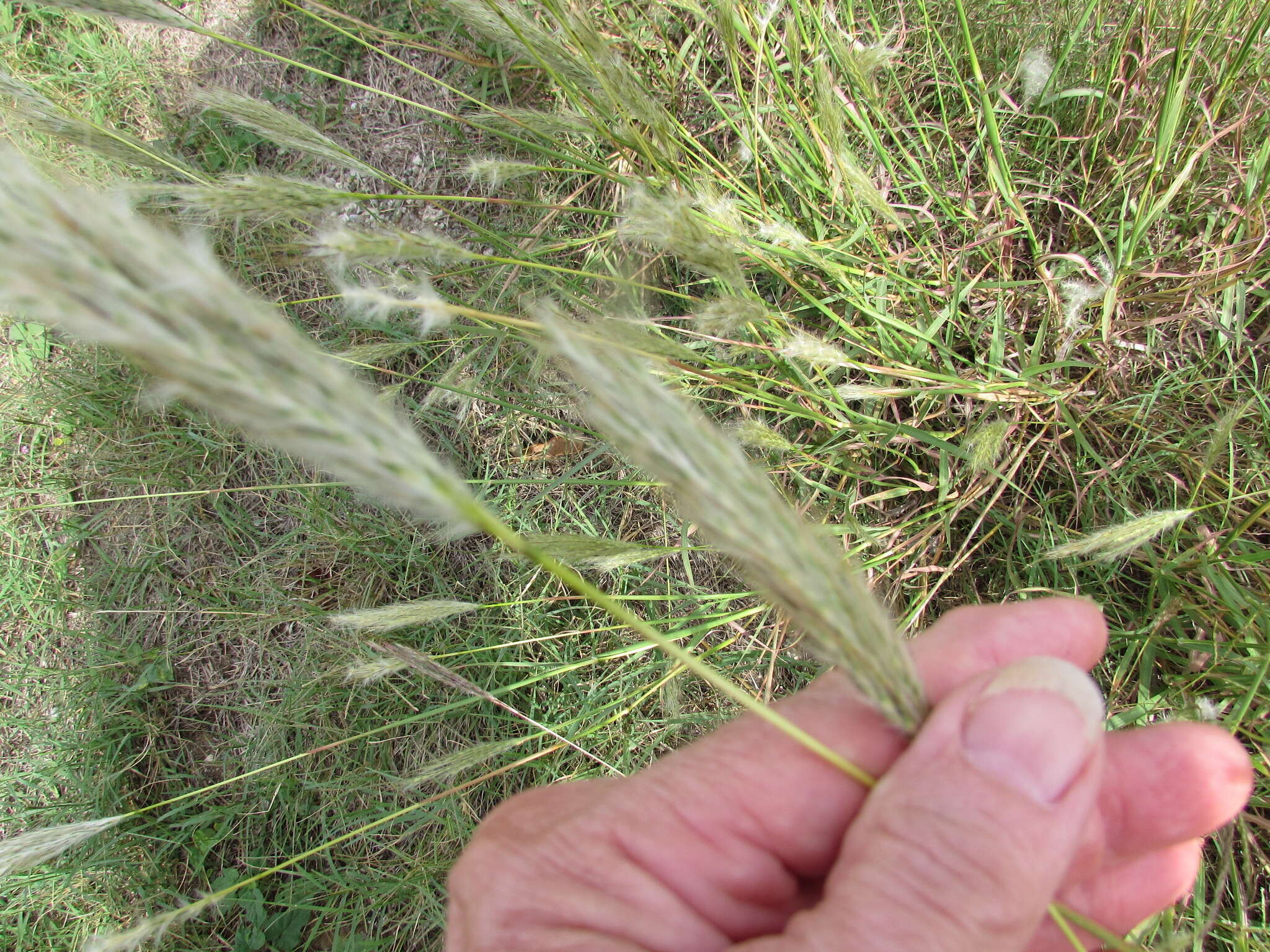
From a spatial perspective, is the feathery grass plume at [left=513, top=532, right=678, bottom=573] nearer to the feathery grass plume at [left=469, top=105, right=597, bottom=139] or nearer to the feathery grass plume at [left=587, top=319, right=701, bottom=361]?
the feathery grass plume at [left=587, top=319, right=701, bottom=361]

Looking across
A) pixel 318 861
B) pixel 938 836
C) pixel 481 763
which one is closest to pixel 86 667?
pixel 318 861

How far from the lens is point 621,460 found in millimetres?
2236

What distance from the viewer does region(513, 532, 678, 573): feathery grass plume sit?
1.49m

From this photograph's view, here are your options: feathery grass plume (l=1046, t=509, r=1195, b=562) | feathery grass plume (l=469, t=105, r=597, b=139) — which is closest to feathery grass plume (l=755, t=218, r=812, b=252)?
feathery grass plume (l=469, t=105, r=597, b=139)

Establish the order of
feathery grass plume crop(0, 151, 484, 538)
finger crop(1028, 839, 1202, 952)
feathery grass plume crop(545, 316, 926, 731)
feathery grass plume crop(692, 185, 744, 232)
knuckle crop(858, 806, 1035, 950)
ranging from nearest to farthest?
feathery grass plume crop(0, 151, 484, 538)
feathery grass plume crop(545, 316, 926, 731)
knuckle crop(858, 806, 1035, 950)
finger crop(1028, 839, 1202, 952)
feathery grass plume crop(692, 185, 744, 232)

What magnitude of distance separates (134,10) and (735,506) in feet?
5.73

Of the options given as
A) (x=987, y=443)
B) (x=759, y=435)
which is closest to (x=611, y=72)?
(x=759, y=435)

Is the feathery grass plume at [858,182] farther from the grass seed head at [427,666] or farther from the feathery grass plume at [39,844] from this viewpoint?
the feathery grass plume at [39,844]

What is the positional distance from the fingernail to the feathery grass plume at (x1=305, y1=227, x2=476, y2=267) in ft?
Answer: 3.72

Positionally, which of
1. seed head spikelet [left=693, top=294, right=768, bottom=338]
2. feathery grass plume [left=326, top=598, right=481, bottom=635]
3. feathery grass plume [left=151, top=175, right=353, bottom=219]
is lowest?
feathery grass plume [left=326, top=598, right=481, bottom=635]

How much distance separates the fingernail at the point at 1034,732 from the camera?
0.92 meters

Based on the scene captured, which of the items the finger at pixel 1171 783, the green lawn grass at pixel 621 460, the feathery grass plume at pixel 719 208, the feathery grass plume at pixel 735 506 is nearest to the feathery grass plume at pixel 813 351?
the green lawn grass at pixel 621 460

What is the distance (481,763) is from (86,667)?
64.9 inches

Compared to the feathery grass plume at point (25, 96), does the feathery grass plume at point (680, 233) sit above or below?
below
